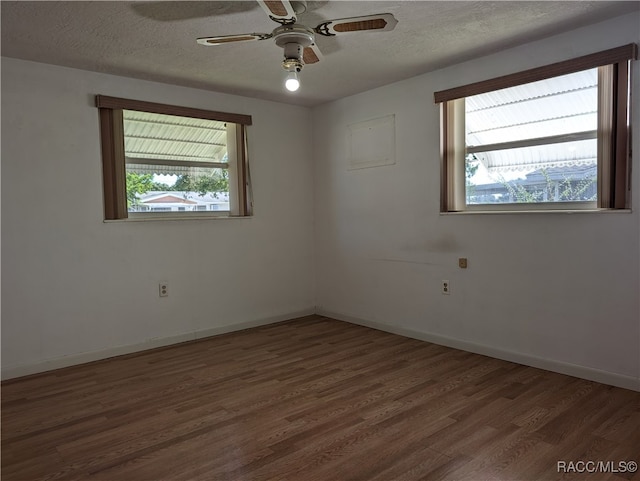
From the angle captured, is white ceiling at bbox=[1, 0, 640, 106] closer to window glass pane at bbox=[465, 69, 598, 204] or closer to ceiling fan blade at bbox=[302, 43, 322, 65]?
ceiling fan blade at bbox=[302, 43, 322, 65]

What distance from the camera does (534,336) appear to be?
3.39 m

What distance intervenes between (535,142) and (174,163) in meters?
3.10

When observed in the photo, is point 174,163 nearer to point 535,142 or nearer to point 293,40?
point 293,40

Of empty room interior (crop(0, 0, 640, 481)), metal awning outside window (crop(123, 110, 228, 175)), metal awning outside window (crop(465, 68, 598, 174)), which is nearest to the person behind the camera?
empty room interior (crop(0, 0, 640, 481))

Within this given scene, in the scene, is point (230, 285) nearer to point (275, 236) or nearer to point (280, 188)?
point (275, 236)

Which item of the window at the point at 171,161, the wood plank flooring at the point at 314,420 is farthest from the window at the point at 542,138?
the window at the point at 171,161

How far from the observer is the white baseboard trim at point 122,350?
346cm

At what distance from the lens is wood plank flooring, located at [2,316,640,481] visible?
84.3 inches

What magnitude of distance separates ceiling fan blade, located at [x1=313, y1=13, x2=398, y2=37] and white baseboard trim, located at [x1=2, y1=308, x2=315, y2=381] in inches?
120

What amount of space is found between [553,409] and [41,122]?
4080 millimetres

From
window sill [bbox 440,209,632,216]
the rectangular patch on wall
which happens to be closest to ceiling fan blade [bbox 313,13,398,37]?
window sill [bbox 440,209,632,216]

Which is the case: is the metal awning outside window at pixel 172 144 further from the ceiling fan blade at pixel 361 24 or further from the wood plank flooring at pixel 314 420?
the ceiling fan blade at pixel 361 24

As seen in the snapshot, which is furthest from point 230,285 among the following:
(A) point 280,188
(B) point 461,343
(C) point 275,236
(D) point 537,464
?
(D) point 537,464

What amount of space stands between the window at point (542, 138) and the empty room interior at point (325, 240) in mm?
16
